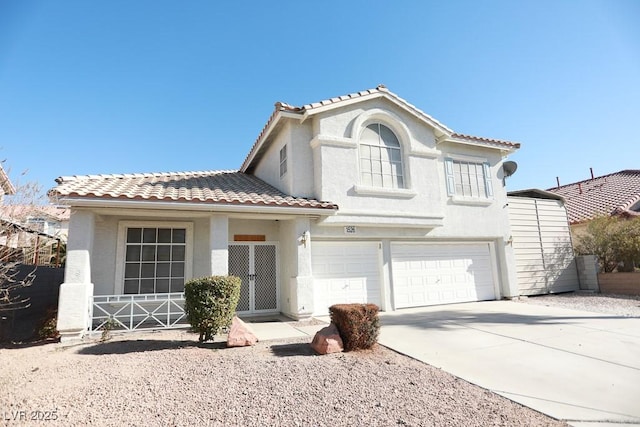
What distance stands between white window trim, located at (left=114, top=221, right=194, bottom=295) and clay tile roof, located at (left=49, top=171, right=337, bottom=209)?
129cm

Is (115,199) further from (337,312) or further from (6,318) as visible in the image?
(337,312)

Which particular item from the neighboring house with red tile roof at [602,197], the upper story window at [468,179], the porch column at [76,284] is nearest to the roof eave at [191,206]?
the porch column at [76,284]

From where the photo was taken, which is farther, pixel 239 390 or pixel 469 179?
pixel 469 179

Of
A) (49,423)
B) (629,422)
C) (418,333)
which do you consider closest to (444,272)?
(418,333)

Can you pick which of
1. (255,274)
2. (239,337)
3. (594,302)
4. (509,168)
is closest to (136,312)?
(255,274)

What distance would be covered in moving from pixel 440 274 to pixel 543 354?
706 centimetres

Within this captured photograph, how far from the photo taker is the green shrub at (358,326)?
6.89 meters

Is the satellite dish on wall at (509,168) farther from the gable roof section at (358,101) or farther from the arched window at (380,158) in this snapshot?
the arched window at (380,158)

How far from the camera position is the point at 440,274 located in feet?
43.8

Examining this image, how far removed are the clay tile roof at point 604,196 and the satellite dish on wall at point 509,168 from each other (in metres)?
5.83

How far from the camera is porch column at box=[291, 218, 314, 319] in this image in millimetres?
10406

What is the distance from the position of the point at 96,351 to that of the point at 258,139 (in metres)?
9.50

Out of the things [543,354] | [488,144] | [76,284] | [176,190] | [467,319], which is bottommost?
[543,354]

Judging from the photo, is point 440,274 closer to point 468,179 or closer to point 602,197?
point 468,179
